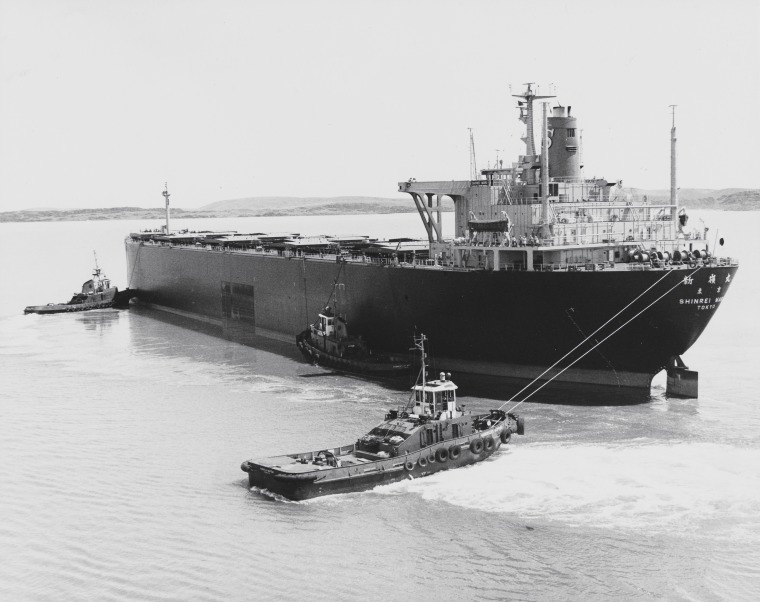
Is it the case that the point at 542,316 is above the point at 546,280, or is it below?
below

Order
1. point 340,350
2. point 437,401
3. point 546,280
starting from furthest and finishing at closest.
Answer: point 340,350
point 546,280
point 437,401

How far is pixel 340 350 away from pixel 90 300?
94.0ft

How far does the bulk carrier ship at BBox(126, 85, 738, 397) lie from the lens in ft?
96.1

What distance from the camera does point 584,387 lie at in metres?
30.3

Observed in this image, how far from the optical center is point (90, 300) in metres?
59.2

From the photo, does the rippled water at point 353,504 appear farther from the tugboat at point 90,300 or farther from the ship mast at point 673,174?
the tugboat at point 90,300

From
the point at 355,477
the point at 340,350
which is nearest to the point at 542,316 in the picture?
the point at 340,350

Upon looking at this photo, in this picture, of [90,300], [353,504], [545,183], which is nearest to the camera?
[353,504]

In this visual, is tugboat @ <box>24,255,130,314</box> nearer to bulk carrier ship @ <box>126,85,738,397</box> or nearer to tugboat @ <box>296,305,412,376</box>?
bulk carrier ship @ <box>126,85,738,397</box>

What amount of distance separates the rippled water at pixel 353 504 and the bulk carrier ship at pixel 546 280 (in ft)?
6.80

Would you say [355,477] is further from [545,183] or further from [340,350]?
[545,183]

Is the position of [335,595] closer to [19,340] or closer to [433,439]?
[433,439]

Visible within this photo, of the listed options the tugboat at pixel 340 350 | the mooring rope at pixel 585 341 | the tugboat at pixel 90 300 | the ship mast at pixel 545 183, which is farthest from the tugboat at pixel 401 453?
the tugboat at pixel 90 300

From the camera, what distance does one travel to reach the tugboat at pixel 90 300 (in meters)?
56.2
